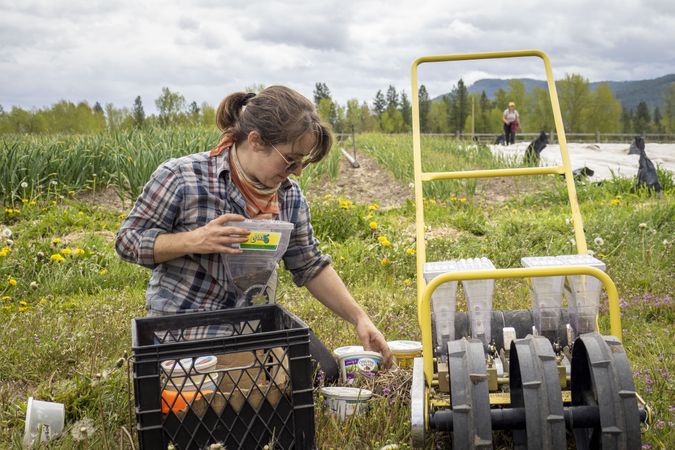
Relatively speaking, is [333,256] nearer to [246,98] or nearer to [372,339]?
[372,339]

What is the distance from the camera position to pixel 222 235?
7.78 ft

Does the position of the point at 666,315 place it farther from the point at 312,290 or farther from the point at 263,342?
the point at 263,342

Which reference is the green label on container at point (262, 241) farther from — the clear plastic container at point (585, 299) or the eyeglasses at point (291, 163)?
the clear plastic container at point (585, 299)

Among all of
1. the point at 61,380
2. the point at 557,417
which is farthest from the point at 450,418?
the point at 61,380

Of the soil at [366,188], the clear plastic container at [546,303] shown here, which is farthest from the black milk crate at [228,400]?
the soil at [366,188]

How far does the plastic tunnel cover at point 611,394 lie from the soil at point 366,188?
6.54 m

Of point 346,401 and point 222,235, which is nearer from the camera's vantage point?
point 222,235

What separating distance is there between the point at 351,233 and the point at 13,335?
350 centimetres

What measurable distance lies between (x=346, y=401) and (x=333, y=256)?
327cm

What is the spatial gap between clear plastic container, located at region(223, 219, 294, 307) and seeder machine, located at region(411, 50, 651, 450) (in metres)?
0.51

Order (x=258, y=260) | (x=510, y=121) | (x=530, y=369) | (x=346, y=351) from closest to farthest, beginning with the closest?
(x=530, y=369) < (x=258, y=260) < (x=346, y=351) < (x=510, y=121)

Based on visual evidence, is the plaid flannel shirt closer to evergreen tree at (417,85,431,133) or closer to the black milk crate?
the black milk crate

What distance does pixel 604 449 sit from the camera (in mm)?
2051

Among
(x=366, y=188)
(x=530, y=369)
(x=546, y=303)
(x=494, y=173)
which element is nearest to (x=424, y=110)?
(x=366, y=188)
